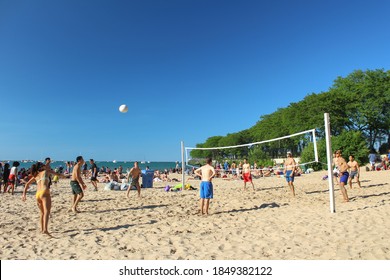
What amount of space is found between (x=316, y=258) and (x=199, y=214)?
3.55 meters

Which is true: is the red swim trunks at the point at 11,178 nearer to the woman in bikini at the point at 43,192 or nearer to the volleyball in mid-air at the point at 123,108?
the volleyball in mid-air at the point at 123,108

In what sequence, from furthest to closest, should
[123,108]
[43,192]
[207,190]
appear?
[123,108] < [207,190] < [43,192]

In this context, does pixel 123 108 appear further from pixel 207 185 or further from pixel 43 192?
pixel 43 192

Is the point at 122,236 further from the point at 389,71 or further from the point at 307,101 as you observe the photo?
the point at 389,71

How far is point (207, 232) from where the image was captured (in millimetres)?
5297

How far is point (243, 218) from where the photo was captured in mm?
6449

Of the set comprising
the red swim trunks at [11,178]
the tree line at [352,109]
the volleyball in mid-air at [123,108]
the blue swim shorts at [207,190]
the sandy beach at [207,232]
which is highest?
the tree line at [352,109]

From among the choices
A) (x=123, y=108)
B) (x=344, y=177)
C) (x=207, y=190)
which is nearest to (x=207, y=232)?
(x=207, y=190)

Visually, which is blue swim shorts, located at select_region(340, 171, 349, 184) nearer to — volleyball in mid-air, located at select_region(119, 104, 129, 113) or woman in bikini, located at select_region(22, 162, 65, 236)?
woman in bikini, located at select_region(22, 162, 65, 236)

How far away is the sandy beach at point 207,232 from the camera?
13.4 feet

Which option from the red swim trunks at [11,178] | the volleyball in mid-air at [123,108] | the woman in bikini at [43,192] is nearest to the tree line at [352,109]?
the volleyball in mid-air at [123,108]

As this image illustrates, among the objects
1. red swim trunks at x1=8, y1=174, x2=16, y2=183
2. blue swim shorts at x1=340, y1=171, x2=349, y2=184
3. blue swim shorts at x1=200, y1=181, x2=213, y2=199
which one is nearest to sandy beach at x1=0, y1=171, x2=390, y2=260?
blue swim shorts at x1=200, y1=181, x2=213, y2=199

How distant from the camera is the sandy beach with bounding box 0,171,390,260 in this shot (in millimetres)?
4094
